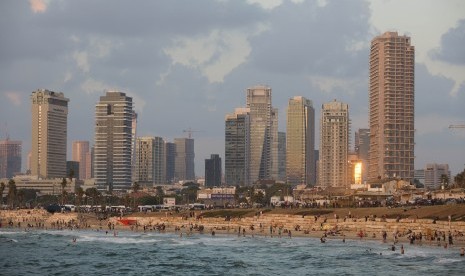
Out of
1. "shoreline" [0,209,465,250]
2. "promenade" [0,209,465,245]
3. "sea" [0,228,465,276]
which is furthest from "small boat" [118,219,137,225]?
"sea" [0,228,465,276]

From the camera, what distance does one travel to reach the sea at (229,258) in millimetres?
83000

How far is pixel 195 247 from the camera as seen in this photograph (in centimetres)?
11906

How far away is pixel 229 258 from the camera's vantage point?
98.6 m

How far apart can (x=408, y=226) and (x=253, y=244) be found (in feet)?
73.8

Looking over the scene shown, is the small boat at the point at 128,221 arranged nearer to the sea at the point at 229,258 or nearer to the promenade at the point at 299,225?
the promenade at the point at 299,225

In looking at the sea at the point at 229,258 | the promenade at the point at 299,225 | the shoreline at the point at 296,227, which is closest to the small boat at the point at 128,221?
the promenade at the point at 299,225

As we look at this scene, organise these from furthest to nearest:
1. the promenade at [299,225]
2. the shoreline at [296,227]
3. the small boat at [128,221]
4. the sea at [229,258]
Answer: the small boat at [128,221], the promenade at [299,225], the shoreline at [296,227], the sea at [229,258]

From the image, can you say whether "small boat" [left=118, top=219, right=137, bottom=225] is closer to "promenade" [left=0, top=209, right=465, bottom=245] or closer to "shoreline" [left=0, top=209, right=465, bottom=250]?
"promenade" [left=0, top=209, right=465, bottom=245]

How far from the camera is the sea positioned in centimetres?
8300

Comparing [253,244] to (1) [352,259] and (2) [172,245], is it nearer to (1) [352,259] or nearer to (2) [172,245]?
(2) [172,245]

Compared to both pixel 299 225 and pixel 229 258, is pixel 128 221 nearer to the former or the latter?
→ pixel 299 225

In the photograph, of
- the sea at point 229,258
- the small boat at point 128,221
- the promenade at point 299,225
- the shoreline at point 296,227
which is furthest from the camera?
the small boat at point 128,221

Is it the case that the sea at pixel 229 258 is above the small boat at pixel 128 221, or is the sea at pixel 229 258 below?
above

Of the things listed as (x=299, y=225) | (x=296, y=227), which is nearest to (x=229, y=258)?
(x=296, y=227)
